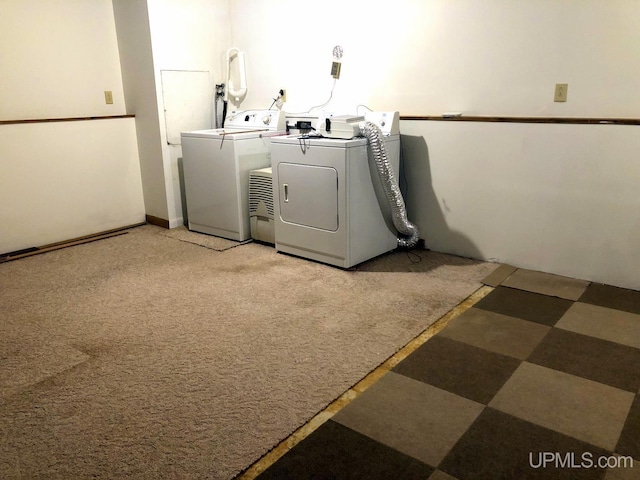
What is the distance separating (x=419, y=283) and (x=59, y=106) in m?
3.33

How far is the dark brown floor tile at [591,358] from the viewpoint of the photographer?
2211mm

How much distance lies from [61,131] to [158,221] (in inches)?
44.8

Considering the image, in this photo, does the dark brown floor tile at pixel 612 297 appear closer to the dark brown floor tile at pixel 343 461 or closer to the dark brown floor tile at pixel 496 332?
the dark brown floor tile at pixel 496 332

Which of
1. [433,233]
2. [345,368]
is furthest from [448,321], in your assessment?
[433,233]

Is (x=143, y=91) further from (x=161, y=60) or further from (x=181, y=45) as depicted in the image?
(x=181, y=45)

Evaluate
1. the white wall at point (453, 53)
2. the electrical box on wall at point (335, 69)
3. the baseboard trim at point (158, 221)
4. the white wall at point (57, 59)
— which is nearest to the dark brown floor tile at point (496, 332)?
the white wall at point (453, 53)

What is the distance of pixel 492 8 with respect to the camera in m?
3.29

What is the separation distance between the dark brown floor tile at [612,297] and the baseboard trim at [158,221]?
3517 mm

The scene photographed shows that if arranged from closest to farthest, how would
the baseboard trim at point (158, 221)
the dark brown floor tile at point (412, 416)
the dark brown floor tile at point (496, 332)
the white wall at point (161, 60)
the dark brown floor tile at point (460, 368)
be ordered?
1. the dark brown floor tile at point (412, 416)
2. the dark brown floor tile at point (460, 368)
3. the dark brown floor tile at point (496, 332)
4. the white wall at point (161, 60)
5. the baseboard trim at point (158, 221)

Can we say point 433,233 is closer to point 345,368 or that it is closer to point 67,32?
point 345,368

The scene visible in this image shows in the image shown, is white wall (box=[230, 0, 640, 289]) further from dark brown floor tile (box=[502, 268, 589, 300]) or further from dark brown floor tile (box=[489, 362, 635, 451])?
dark brown floor tile (box=[489, 362, 635, 451])

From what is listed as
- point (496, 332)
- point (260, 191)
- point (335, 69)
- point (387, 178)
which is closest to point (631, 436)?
point (496, 332)

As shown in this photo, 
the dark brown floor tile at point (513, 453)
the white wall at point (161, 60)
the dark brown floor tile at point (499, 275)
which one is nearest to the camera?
the dark brown floor tile at point (513, 453)
